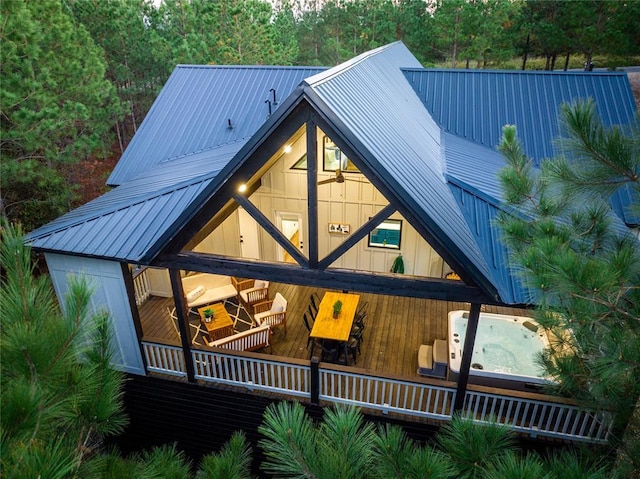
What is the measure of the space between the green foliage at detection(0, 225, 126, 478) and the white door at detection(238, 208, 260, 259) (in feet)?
29.6

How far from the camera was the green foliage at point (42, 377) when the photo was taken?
2.53 m

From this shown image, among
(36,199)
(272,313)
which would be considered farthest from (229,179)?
(36,199)

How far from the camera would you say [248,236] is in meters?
12.8

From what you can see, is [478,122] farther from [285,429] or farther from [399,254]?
[285,429]

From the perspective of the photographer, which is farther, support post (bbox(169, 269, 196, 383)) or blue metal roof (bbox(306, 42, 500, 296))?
support post (bbox(169, 269, 196, 383))

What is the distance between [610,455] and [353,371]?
13.2 feet

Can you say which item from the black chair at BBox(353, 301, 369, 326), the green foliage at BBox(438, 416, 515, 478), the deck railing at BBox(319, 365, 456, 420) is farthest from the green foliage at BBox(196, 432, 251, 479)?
the black chair at BBox(353, 301, 369, 326)

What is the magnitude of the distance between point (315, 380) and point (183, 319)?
279cm

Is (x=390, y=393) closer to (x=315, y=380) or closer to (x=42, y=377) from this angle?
(x=315, y=380)

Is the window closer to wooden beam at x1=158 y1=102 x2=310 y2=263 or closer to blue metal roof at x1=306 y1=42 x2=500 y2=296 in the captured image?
blue metal roof at x1=306 y1=42 x2=500 y2=296

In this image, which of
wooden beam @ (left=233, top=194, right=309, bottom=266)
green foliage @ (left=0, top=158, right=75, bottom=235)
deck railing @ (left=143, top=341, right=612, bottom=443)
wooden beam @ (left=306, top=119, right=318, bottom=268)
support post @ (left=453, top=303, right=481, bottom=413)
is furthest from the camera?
green foliage @ (left=0, top=158, right=75, bottom=235)

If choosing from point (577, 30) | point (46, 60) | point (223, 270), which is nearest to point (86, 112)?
point (46, 60)

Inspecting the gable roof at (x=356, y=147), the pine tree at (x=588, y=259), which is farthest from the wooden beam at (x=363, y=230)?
the pine tree at (x=588, y=259)

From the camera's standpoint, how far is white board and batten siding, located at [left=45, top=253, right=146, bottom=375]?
8352 mm
